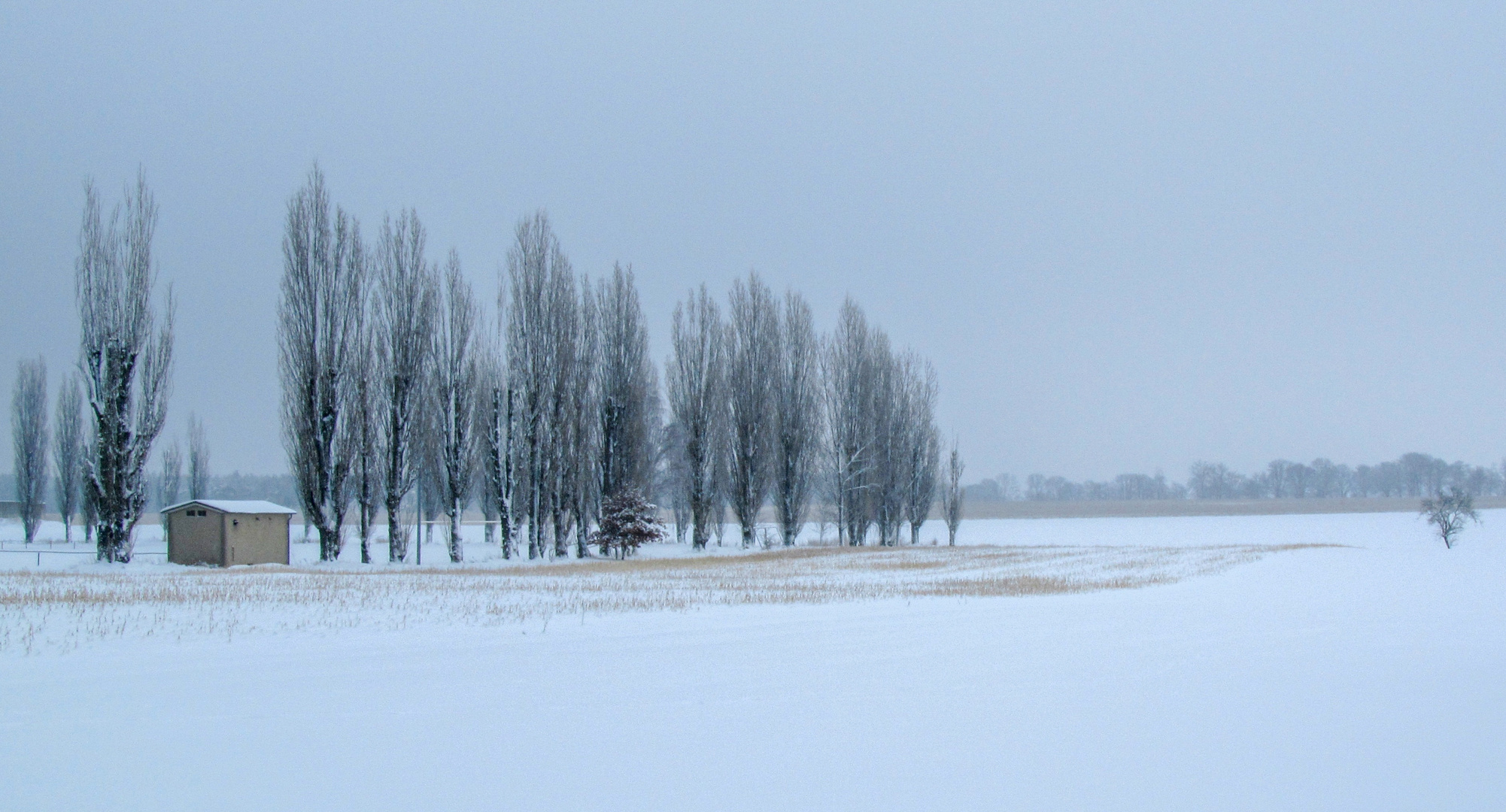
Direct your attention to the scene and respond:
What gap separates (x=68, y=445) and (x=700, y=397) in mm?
37735

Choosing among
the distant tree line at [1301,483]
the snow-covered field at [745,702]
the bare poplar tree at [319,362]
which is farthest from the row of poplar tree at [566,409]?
the distant tree line at [1301,483]

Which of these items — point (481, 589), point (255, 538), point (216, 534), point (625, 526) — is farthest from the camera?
point (625, 526)

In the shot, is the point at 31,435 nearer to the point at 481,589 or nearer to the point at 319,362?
the point at 319,362

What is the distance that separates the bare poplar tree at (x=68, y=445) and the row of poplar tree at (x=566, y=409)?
23344 millimetres

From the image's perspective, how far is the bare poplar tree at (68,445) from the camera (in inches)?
2131

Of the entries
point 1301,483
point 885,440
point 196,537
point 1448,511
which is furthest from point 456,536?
point 1301,483

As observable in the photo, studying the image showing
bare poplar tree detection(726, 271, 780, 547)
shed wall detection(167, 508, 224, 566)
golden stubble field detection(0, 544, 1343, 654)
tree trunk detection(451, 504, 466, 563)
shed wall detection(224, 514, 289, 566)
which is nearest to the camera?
golden stubble field detection(0, 544, 1343, 654)

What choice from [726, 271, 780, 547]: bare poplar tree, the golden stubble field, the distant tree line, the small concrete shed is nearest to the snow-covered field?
the golden stubble field

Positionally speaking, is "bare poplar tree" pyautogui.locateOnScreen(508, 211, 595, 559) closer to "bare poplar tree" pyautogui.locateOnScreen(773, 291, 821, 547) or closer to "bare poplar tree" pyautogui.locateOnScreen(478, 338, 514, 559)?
"bare poplar tree" pyautogui.locateOnScreen(478, 338, 514, 559)

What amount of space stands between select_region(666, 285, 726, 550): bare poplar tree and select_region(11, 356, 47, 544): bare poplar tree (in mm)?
38410

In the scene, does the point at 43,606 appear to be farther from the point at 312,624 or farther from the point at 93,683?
the point at 93,683

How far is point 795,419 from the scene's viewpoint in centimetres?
4562

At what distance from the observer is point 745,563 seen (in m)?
33.3

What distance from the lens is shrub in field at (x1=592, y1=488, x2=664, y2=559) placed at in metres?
37.7
